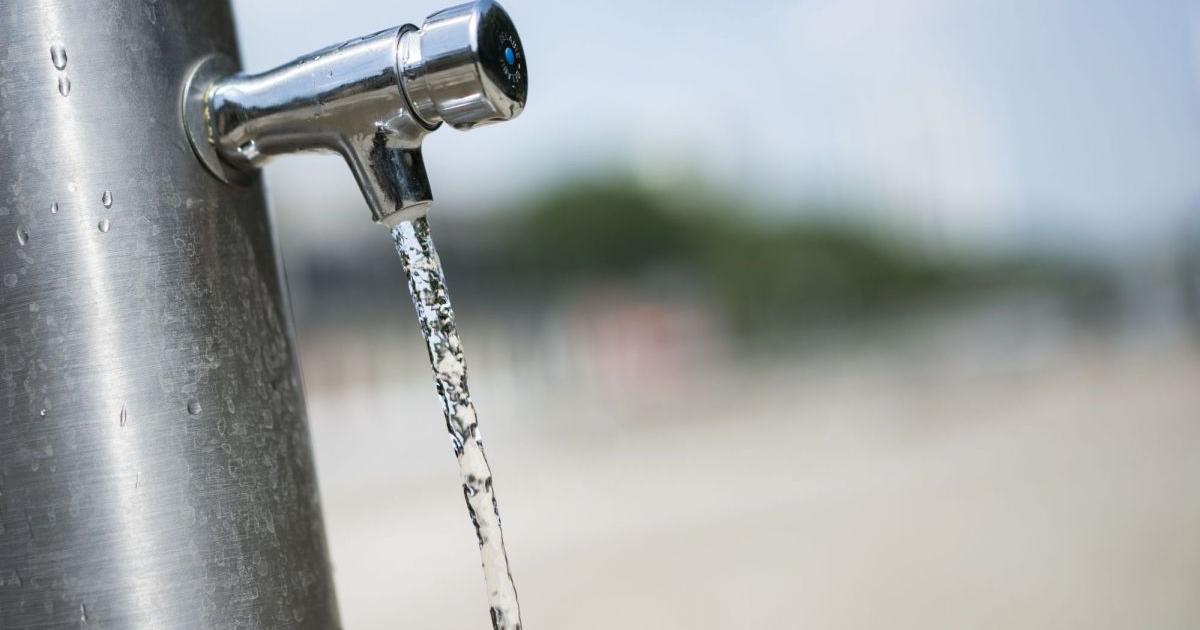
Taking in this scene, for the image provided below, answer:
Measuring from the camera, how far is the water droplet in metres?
0.37

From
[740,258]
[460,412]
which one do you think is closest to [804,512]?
[460,412]

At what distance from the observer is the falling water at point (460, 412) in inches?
17.2

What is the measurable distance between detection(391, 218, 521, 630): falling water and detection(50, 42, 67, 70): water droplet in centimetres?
12

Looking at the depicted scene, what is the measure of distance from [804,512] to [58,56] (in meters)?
7.26

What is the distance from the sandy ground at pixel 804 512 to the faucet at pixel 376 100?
438 centimetres

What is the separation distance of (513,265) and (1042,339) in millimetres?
11676

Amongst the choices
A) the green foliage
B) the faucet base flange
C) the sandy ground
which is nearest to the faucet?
the faucet base flange

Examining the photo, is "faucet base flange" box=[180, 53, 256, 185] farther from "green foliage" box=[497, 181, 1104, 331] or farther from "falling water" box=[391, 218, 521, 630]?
"green foliage" box=[497, 181, 1104, 331]

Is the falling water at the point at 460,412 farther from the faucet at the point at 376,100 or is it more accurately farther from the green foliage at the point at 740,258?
the green foliage at the point at 740,258

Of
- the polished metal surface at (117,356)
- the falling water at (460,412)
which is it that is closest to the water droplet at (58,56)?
the polished metal surface at (117,356)

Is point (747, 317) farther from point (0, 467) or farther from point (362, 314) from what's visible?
point (0, 467)


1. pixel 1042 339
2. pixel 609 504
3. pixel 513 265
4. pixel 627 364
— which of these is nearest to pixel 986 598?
pixel 609 504

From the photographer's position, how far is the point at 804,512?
7363 mm

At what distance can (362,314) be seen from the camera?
60.1 feet
